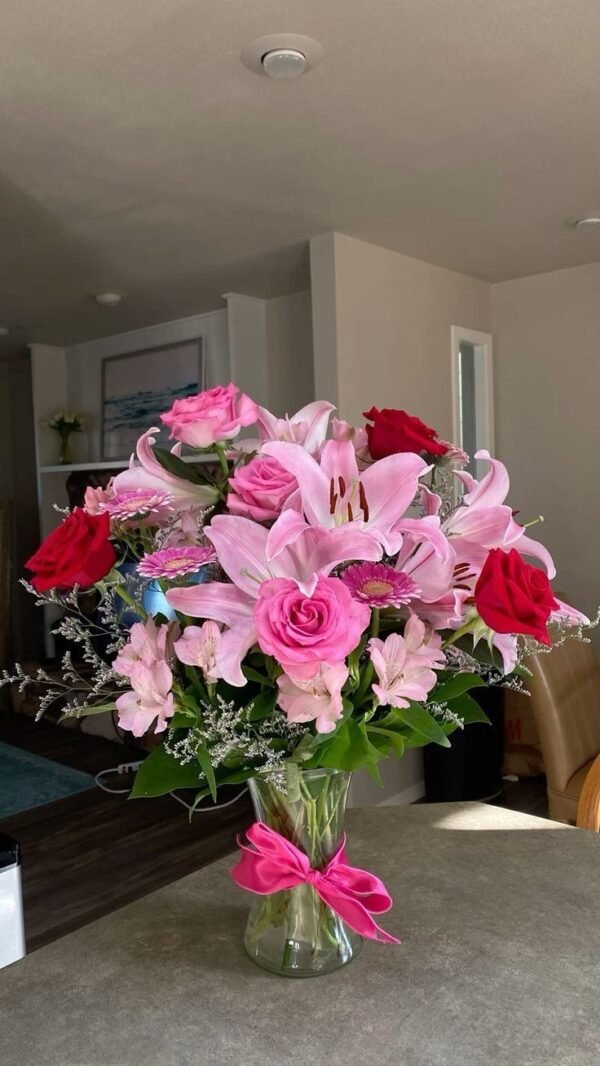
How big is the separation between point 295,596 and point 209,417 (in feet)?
0.70

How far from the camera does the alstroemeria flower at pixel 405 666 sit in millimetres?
821

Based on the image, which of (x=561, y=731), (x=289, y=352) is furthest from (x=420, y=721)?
(x=289, y=352)

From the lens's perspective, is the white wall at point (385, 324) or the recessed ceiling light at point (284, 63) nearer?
the recessed ceiling light at point (284, 63)

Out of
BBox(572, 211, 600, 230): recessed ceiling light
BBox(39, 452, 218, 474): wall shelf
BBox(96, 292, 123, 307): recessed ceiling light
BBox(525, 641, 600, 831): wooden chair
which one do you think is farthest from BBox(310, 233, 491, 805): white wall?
BBox(39, 452, 218, 474): wall shelf

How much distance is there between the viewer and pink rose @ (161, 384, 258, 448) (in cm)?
86

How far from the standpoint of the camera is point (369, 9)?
1.79m

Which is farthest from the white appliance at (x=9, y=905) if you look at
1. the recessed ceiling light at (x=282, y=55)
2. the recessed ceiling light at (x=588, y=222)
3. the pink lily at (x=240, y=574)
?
the recessed ceiling light at (x=588, y=222)

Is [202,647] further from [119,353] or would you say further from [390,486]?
[119,353]

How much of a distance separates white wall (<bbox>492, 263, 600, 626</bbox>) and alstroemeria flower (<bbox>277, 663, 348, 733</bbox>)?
3488 mm

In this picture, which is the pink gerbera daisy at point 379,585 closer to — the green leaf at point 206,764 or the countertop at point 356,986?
the green leaf at point 206,764

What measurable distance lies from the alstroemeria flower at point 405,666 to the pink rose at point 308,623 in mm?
64

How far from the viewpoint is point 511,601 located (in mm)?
772

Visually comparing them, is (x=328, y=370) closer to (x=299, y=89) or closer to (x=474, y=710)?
(x=299, y=89)

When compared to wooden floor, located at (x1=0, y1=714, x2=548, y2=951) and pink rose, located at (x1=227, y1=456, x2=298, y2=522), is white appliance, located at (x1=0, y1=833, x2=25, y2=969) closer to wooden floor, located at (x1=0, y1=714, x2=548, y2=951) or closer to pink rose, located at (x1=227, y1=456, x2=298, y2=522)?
pink rose, located at (x1=227, y1=456, x2=298, y2=522)
